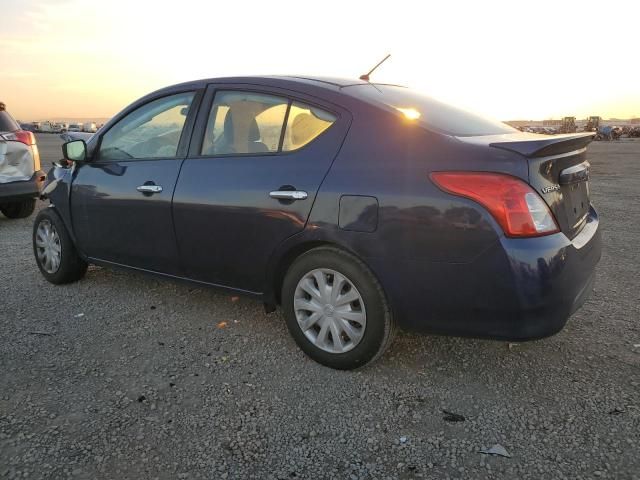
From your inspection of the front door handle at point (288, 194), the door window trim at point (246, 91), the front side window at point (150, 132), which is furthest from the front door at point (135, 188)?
the front door handle at point (288, 194)

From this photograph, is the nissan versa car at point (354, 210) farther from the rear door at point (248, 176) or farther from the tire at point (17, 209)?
the tire at point (17, 209)

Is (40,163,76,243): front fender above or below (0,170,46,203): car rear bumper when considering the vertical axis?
above

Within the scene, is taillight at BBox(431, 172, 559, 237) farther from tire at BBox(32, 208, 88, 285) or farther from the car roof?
tire at BBox(32, 208, 88, 285)

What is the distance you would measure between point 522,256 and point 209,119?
226cm

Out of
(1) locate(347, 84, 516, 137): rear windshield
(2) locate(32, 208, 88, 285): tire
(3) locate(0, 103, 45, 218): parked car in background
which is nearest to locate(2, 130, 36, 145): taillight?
(3) locate(0, 103, 45, 218): parked car in background

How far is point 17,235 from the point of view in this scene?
277 inches

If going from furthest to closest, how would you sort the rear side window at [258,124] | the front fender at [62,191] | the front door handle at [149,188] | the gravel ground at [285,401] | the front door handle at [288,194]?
the front fender at [62,191] < the front door handle at [149,188] < the rear side window at [258,124] < the front door handle at [288,194] < the gravel ground at [285,401]

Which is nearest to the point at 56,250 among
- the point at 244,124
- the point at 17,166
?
the point at 244,124

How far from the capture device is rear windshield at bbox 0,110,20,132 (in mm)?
7708

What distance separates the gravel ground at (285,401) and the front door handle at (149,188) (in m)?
0.96

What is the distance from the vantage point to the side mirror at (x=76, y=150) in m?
4.30

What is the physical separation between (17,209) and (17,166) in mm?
1134

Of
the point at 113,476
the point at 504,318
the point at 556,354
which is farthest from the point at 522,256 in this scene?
the point at 113,476

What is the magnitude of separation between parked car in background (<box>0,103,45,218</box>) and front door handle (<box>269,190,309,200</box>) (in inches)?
226
